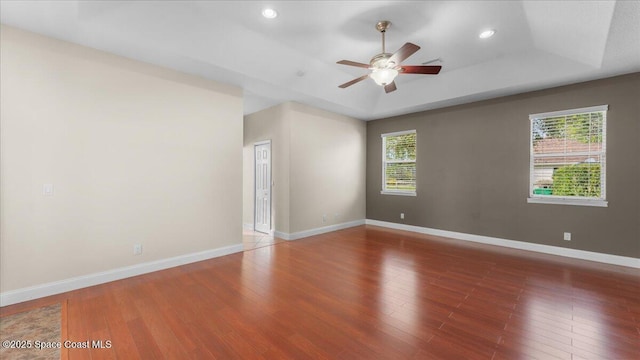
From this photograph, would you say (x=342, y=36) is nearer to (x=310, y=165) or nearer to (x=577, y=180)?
(x=310, y=165)

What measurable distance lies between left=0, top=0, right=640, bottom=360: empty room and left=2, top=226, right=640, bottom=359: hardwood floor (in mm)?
24

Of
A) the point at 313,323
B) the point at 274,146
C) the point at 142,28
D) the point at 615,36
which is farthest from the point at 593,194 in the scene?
the point at 142,28

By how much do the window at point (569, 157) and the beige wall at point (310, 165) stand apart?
11.9 feet

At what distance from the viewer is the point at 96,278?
3154mm

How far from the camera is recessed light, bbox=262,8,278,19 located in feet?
9.84

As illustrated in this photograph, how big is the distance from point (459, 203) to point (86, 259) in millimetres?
6218

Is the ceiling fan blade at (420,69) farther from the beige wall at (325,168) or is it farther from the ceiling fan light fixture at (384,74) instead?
the beige wall at (325,168)

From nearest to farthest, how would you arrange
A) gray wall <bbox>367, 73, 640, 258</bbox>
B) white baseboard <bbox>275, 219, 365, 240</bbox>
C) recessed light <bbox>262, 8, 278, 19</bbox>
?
recessed light <bbox>262, 8, 278, 19</bbox> → gray wall <bbox>367, 73, 640, 258</bbox> → white baseboard <bbox>275, 219, 365, 240</bbox>

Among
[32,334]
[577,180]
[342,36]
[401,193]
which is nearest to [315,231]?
[401,193]

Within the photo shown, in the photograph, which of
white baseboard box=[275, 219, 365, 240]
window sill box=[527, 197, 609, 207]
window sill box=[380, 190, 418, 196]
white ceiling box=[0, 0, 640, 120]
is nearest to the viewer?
white ceiling box=[0, 0, 640, 120]

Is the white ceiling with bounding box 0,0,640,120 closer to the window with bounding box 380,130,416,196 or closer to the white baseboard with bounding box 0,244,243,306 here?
the window with bounding box 380,130,416,196

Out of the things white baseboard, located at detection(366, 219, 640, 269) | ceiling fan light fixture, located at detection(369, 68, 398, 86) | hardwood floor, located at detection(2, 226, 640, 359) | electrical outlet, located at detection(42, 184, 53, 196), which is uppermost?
ceiling fan light fixture, located at detection(369, 68, 398, 86)

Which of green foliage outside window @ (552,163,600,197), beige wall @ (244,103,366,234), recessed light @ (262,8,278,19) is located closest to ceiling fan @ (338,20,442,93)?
recessed light @ (262,8,278,19)

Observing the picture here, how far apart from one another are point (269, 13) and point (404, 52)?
1.64 meters
